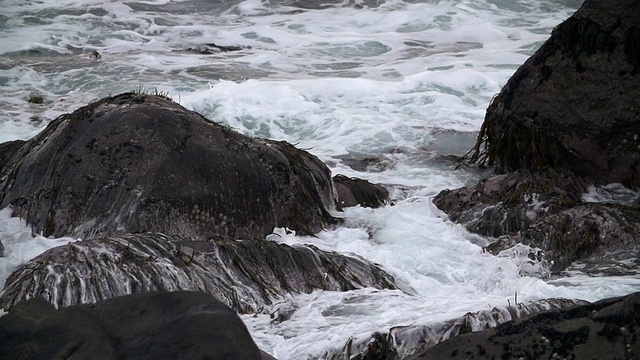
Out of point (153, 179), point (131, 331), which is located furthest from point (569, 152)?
point (131, 331)

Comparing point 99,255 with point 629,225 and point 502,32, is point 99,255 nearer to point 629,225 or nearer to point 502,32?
point 629,225

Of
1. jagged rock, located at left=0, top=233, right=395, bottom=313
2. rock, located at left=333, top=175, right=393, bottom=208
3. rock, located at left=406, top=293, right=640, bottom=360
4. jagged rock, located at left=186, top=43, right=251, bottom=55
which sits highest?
rock, located at left=406, top=293, right=640, bottom=360

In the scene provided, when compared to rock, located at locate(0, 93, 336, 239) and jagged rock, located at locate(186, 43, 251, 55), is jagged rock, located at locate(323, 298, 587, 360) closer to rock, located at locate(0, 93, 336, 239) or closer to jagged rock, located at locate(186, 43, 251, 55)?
rock, located at locate(0, 93, 336, 239)

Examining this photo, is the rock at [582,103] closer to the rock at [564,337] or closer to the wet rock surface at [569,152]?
the wet rock surface at [569,152]

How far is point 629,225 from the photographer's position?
6.93 metres

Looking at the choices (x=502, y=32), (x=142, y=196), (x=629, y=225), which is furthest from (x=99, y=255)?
(x=502, y=32)

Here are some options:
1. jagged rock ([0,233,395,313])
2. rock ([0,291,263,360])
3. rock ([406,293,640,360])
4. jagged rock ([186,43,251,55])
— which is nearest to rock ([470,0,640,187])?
jagged rock ([0,233,395,313])

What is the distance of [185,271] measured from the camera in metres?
5.66

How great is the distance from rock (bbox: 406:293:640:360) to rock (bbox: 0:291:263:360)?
851 mm

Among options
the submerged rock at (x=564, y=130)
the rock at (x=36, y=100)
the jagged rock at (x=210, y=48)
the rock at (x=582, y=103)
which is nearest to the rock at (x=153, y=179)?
the submerged rock at (x=564, y=130)

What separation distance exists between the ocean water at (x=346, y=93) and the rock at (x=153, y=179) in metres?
0.26

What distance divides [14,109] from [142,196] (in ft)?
23.7

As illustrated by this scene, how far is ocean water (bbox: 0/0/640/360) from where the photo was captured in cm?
582

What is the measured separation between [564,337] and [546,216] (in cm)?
394
